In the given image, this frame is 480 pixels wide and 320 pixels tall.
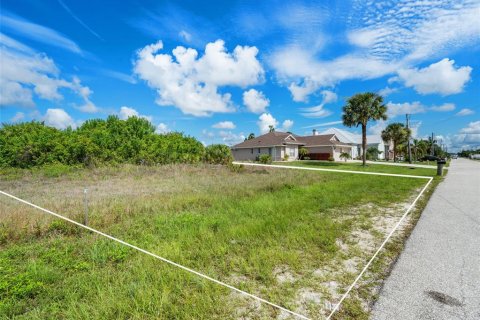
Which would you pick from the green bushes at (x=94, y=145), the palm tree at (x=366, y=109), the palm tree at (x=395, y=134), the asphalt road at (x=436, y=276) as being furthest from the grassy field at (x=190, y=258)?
the palm tree at (x=395, y=134)

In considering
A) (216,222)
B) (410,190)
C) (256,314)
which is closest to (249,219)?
(216,222)

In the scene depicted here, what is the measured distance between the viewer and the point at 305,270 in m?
3.68

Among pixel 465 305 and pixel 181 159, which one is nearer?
pixel 465 305

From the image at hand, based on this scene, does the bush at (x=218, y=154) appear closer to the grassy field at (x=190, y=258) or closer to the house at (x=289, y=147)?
the grassy field at (x=190, y=258)

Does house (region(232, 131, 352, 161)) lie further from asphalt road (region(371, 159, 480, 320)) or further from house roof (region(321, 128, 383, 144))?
asphalt road (region(371, 159, 480, 320))

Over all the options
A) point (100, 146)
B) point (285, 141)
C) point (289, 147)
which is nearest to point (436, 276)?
point (100, 146)

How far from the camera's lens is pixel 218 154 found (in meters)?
24.4

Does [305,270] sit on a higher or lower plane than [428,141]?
lower

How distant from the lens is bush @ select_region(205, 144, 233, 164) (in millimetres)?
24275

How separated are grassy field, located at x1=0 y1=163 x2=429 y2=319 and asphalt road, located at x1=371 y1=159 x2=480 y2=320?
0.22m

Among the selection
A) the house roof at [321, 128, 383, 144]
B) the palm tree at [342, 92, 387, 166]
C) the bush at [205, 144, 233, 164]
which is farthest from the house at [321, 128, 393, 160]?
the bush at [205, 144, 233, 164]

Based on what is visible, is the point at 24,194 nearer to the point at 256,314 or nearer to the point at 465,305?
the point at 256,314

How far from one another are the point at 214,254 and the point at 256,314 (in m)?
1.64

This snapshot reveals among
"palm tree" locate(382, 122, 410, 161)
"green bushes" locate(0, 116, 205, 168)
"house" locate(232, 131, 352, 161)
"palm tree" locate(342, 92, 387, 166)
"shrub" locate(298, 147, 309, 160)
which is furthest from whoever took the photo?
"palm tree" locate(382, 122, 410, 161)
